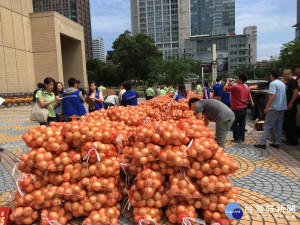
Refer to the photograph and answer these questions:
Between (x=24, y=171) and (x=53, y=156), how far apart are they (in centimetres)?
42

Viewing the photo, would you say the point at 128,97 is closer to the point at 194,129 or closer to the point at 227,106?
the point at 227,106

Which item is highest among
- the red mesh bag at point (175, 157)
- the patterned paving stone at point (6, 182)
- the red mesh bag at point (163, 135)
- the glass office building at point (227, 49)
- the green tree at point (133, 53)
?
the glass office building at point (227, 49)

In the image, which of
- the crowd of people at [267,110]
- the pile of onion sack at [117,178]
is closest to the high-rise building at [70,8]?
the crowd of people at [267,110]

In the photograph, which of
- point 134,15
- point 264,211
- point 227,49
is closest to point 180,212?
point 264,211

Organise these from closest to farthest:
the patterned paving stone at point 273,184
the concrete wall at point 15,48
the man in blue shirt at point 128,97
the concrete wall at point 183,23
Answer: the patterned paving stone at point 273,184, the man in blue shirt at point 128,97, the concrete wall at point 15,48, the concrete wall at point 183,23

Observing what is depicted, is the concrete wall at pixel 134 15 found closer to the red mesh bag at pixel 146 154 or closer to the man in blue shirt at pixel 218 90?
the man in blue shirt at pixel 218 90

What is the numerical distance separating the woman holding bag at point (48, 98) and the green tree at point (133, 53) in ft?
137

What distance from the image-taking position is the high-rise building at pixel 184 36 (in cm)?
11056

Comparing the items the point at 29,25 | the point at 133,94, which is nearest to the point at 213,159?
the point at 133,94

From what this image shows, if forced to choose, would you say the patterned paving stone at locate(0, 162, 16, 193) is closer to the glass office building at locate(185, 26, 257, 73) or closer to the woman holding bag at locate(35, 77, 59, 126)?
the woman holding bag at locate(35, 77, 59, 126)

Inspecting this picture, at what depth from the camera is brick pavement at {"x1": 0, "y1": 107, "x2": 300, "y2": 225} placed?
116 inches

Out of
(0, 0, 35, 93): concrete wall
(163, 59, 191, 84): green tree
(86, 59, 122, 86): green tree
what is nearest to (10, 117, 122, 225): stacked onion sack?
(0, 0, 35, 93): concrete wall

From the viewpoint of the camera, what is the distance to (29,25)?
24938 millimetres

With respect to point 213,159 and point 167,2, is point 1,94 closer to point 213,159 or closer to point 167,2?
point 213,159
